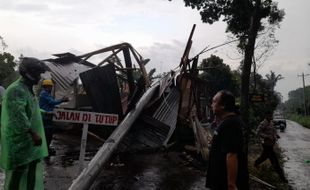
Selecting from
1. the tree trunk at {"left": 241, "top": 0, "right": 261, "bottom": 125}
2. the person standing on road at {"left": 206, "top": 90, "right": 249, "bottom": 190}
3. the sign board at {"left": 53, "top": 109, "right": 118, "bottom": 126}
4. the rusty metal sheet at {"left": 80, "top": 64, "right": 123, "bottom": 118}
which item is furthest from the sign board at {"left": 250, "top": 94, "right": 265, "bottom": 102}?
the person standing on road at {"left": 206, "top": 90, "right": 249, "bottom": 190}

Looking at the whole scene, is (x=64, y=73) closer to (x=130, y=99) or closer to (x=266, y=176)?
(x=130, y=99)

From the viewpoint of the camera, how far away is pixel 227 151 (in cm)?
331

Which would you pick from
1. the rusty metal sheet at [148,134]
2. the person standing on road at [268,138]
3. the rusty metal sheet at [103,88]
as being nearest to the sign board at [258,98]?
the person standing on road at [268,138]

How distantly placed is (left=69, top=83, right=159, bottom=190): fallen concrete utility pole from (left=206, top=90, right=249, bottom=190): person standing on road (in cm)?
197

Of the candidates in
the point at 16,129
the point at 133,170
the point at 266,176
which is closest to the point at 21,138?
the point at 16,129

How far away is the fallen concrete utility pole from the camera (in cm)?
487

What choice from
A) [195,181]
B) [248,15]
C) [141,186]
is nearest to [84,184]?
[141,186]

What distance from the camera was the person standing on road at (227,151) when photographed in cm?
329

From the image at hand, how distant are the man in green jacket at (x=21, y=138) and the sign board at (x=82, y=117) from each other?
2.85 feet

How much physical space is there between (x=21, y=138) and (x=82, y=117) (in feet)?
4.29

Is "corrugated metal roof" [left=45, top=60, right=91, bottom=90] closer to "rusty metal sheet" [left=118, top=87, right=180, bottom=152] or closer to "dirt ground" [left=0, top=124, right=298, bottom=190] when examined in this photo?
"dirt ground" [left=0, top=124, right=298, bottom=190]

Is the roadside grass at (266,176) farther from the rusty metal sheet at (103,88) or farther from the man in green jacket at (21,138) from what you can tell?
the man in green jacket at (21,138)

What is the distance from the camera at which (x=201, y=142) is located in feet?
28.9

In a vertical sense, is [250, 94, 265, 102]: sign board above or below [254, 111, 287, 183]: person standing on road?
above
